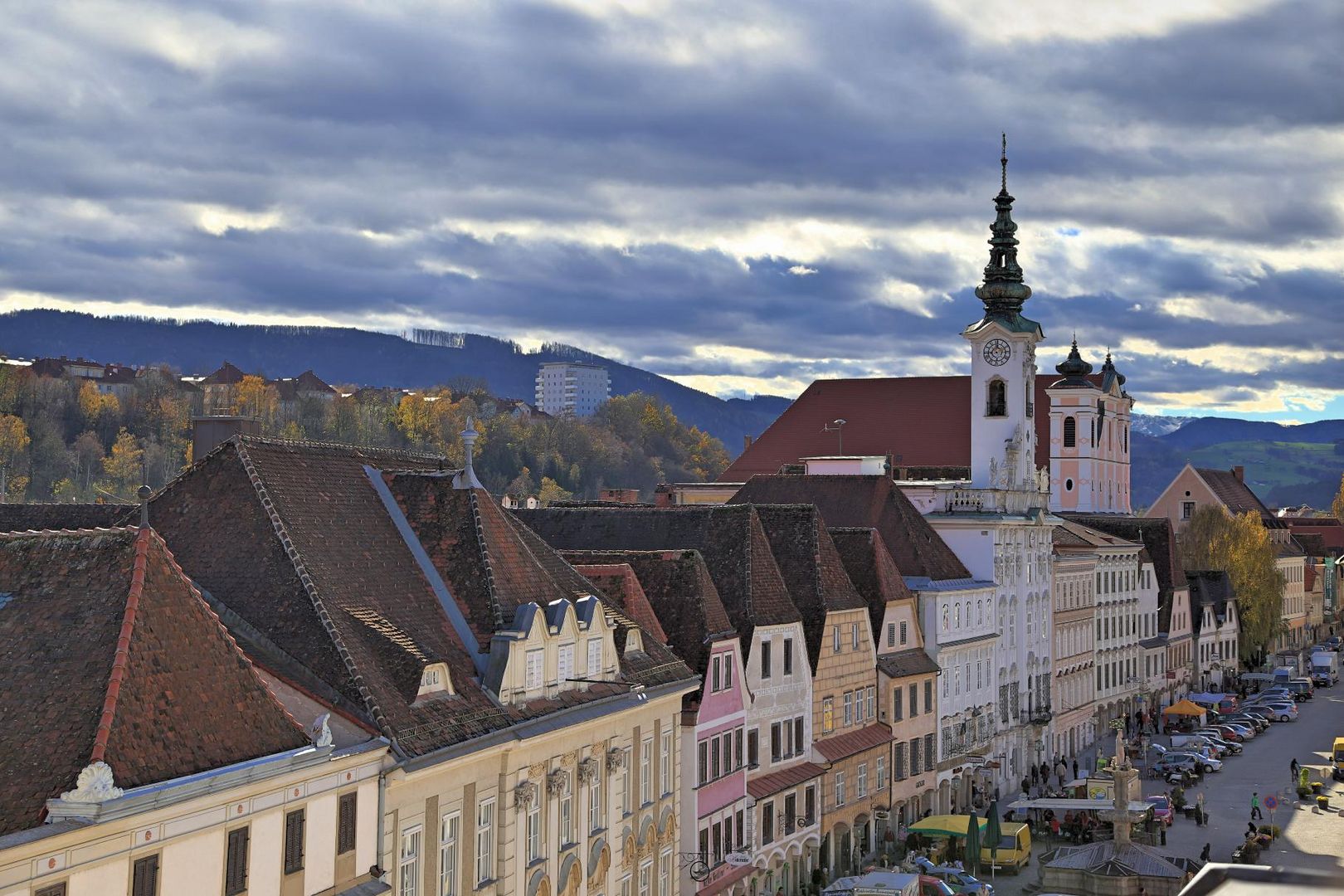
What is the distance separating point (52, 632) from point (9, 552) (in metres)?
1.74

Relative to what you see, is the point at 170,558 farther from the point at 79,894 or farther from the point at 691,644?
the point at 691,644

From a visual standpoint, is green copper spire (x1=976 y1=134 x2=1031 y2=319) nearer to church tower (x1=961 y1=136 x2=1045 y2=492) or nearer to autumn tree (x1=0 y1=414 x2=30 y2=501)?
church tower (x1=961 y1=136 x2=1045 y2=492)

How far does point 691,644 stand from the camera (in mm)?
45375

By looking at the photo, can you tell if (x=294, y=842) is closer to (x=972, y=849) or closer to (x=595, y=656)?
(x=595, y=656)

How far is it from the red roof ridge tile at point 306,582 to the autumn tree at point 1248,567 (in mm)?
107732

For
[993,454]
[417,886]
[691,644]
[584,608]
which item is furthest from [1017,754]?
[417,886]

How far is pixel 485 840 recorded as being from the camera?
102 feet

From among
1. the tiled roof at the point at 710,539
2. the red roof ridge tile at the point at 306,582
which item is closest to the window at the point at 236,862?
the red roof ridge tile at the point at 306,582

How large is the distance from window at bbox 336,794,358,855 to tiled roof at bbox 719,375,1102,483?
8521 cm

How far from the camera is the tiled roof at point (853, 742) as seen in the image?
175ft

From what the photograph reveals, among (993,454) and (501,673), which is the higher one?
(993,454)

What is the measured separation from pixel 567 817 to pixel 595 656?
3671mm

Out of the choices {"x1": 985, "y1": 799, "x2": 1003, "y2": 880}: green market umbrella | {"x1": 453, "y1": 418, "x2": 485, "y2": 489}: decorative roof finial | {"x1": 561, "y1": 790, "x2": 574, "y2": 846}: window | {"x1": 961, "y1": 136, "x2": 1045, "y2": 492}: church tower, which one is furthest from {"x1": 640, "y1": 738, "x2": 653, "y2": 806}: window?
{"x1": 961, "y1": 136, "x2": 1045, "y2": 492}: church tower

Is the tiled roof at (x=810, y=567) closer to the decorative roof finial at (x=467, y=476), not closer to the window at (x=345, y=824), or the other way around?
the decorative roof finial at (x=467, y=476)
